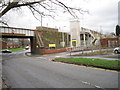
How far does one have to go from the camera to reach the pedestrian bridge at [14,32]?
81.3 feet

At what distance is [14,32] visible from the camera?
2691cm

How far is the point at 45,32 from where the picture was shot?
34.8 metres

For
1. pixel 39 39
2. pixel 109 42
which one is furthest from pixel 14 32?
pixel 109 42

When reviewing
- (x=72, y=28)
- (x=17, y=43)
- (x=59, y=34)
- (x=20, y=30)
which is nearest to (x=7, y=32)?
(x=20, y=30)

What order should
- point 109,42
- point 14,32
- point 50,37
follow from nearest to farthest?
point 14,32 < point 50,37 < point 109,42

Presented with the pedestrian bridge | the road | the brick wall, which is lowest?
the road

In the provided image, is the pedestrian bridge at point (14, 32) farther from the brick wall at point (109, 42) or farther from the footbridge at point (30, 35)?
the brick wall at point (109, 42)

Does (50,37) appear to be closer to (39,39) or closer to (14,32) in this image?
(39,39)

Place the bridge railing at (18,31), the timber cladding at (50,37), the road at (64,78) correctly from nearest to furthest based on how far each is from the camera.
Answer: the road at (64,78)
the bridge railing at (18,31)
the timber cladding at (50,37)

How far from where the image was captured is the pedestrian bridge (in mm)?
24794

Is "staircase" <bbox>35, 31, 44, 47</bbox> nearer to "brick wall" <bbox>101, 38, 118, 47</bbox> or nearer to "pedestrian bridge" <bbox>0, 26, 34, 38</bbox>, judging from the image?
"pedestrian bridge" <bbox>0, 26, 34, 38</bbox>

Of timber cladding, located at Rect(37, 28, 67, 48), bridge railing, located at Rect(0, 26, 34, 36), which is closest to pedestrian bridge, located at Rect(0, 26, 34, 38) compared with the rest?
bridge railing, located at Rect(0, 26, 34, 36)

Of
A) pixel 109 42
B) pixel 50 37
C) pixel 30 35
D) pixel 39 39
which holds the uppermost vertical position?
pixel 30 35

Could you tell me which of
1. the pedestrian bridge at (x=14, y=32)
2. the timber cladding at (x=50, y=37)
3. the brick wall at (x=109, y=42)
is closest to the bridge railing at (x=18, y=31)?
the pedestrian bridge at (x=14, y=32)
